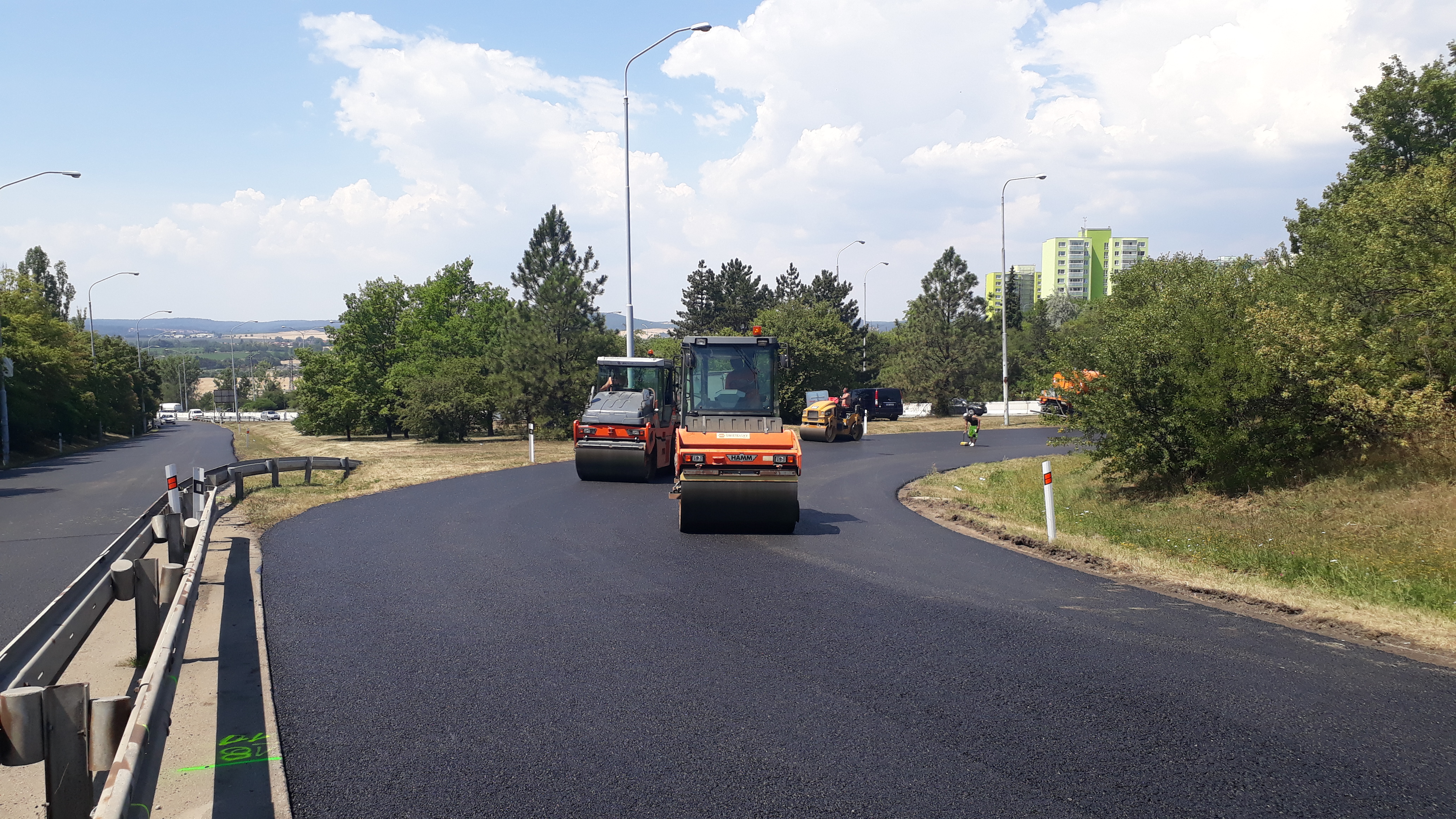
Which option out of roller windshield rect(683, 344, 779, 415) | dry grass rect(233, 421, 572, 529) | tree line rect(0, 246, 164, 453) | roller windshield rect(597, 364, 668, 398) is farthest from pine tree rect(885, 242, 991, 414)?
tree line rect(0, 246, 164, 453)

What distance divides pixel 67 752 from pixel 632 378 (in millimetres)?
18749

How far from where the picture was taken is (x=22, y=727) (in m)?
3.50

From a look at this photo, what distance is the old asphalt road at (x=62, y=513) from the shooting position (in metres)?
9.46

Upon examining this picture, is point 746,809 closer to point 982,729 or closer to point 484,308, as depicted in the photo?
point 982,729

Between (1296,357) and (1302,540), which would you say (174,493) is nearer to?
(1302,540)

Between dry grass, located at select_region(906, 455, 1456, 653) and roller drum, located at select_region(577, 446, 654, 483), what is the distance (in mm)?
5983

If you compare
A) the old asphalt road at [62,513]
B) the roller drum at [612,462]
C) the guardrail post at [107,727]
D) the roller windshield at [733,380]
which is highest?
the roller windshield at [733,380]

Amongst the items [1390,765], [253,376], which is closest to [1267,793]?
[1390,765]

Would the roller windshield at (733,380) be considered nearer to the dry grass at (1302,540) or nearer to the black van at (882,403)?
the dry grass at (1302,540)

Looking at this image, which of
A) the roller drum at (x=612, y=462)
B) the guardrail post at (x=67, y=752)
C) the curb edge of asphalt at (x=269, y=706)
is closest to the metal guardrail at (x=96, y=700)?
the guardrail post at (x=67, y=752)

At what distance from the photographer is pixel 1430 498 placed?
11859mm

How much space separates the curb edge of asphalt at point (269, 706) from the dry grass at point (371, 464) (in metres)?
4.42

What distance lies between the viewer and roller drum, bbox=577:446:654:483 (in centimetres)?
1895

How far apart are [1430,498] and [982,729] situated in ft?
33.6
